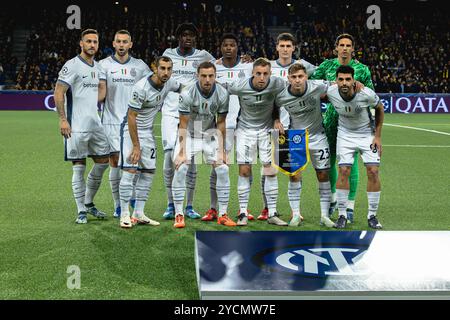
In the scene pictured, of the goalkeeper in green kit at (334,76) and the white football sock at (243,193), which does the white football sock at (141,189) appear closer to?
the white football sock at (243,193)

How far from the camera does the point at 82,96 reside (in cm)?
737


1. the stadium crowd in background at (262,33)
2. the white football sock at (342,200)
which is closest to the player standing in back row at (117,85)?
the white football sock at (342,200)

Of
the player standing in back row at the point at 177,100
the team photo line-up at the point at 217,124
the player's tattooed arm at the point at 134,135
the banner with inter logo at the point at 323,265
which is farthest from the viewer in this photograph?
the player standing in back row at the point at 177,100

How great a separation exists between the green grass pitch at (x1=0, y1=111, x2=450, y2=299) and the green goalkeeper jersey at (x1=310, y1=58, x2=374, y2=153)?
0.96 m

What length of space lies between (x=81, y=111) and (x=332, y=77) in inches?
106

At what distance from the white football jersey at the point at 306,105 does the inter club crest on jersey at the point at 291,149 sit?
0.38ft

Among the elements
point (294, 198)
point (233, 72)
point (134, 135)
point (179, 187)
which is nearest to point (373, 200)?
point (294, 198)

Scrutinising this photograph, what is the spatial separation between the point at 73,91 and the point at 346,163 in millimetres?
2938

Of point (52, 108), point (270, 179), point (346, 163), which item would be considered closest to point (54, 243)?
point (270, 179)

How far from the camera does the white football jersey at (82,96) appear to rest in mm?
7293

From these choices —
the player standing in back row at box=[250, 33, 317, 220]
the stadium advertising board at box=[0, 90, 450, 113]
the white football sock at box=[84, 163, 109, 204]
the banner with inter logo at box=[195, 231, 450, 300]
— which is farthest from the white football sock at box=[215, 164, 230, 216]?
the stadium advertising board at box=[0, 90, 450, 113]

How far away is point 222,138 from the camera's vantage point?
7.32 m

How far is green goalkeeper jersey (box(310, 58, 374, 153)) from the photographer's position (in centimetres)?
757
